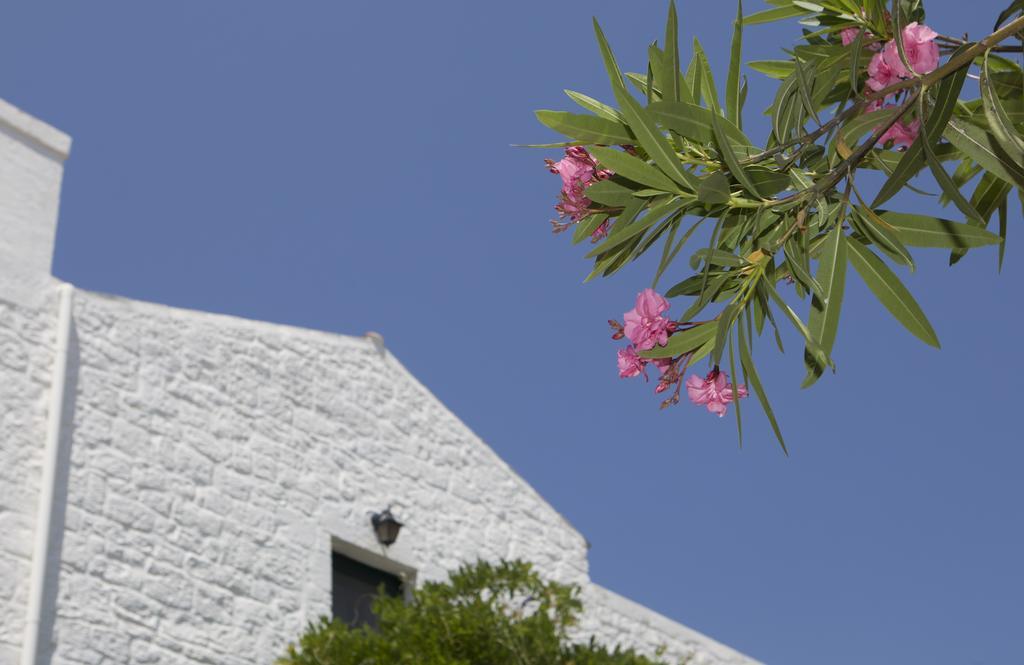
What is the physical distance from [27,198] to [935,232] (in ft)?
22.3

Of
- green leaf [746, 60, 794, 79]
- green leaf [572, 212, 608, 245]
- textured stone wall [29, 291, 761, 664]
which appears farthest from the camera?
textured stone wall [29, 291, 761, 664]

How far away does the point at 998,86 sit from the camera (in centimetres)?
325

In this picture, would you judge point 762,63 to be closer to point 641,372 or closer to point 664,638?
point 641,372

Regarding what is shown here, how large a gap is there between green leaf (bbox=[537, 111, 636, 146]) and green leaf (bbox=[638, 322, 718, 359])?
1.51 ft

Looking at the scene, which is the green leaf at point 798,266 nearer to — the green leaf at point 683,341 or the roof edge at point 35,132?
the green leaf at point 683,341

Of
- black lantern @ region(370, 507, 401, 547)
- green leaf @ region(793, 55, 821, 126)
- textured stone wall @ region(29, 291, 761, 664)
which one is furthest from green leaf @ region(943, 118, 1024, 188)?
black lantern @ region(370, 507, 401, 547)

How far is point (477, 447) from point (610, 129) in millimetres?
8026

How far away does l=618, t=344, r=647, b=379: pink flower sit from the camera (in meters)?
3.30

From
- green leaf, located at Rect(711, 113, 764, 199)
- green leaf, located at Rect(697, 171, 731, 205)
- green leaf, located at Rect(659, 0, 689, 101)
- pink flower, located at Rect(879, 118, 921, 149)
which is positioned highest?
green leaf, located at Rect(659, 0, 689, 101)

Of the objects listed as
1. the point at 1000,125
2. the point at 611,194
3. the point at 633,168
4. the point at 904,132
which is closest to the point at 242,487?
the point at 611,194

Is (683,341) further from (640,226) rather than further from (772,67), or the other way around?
(772,67)

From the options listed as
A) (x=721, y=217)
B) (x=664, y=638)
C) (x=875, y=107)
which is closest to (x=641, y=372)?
(x=721, y=217)

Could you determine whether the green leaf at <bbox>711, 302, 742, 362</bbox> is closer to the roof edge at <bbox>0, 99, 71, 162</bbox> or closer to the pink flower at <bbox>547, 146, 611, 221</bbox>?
the pink flower at <bbox>547, 146, 611, 221</bbox>

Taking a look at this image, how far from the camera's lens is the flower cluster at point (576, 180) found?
328cm
